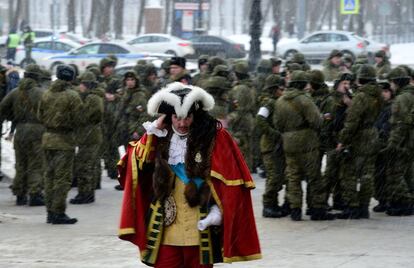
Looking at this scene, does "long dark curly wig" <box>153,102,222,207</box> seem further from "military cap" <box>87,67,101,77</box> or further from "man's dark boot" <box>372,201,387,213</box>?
"military cap" <box>87,67,101,77</box>

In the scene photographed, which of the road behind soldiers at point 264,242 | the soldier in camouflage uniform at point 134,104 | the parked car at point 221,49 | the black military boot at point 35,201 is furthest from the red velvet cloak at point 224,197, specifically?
the parked car at point 221,49

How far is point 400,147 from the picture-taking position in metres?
13.5

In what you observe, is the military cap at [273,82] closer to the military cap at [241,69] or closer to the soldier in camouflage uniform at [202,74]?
the military cap at [241,69]

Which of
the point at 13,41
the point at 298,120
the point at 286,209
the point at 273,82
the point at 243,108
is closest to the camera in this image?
the point at 298,120

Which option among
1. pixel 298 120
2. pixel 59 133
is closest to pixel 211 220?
pixel 298 120

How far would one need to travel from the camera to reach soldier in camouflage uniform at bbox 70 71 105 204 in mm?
15273

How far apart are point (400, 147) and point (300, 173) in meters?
1.43

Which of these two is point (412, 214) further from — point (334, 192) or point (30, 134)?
point (30, 134)

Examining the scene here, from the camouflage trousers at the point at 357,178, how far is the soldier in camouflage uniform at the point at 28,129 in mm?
4227

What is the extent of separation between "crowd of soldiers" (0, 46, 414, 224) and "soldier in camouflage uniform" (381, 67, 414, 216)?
1 centimetres

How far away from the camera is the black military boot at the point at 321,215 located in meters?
13.2

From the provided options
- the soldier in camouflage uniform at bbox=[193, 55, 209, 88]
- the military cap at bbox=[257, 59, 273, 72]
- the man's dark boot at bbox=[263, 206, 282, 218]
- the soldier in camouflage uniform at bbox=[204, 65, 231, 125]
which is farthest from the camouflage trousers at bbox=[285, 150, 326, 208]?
the military cap at bbox=[257, 59, 273, 72]

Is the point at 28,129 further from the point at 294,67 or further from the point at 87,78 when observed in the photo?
the point at 294,67

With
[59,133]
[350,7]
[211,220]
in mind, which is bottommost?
[59,133]
